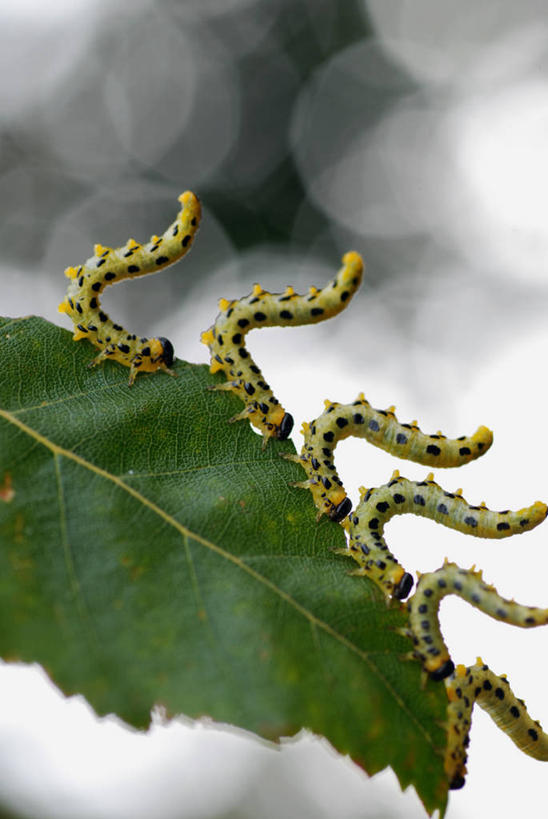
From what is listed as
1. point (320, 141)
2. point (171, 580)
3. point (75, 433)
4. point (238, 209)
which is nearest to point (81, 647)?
point (171, 580)

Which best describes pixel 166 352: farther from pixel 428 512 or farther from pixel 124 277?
pixel 428 512

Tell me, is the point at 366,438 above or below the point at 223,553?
above

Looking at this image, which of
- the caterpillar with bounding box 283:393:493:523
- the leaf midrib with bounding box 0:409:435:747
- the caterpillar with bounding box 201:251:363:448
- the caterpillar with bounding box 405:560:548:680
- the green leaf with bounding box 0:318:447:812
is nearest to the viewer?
the green leaf with bounding box 0:318:447:812

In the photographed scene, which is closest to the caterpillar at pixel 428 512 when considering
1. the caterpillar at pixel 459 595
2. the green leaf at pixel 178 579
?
the caterpillar at pixel 459 595

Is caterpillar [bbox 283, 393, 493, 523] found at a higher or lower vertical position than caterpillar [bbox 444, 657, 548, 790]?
higher

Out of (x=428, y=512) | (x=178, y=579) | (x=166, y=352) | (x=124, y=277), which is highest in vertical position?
(x=124, y=277)

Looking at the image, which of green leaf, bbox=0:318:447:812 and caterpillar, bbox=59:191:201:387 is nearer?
green leaf, bbox=0:318:447:812

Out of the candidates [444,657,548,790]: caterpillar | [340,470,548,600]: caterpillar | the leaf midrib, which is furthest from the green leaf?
[340,470,548,600]: caterpillar

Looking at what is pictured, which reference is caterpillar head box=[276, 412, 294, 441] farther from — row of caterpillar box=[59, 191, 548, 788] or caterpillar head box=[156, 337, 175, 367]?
caterpillar head box=[156, 337, 175, 367]

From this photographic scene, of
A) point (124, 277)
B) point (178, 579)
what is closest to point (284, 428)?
point (178, 579)
